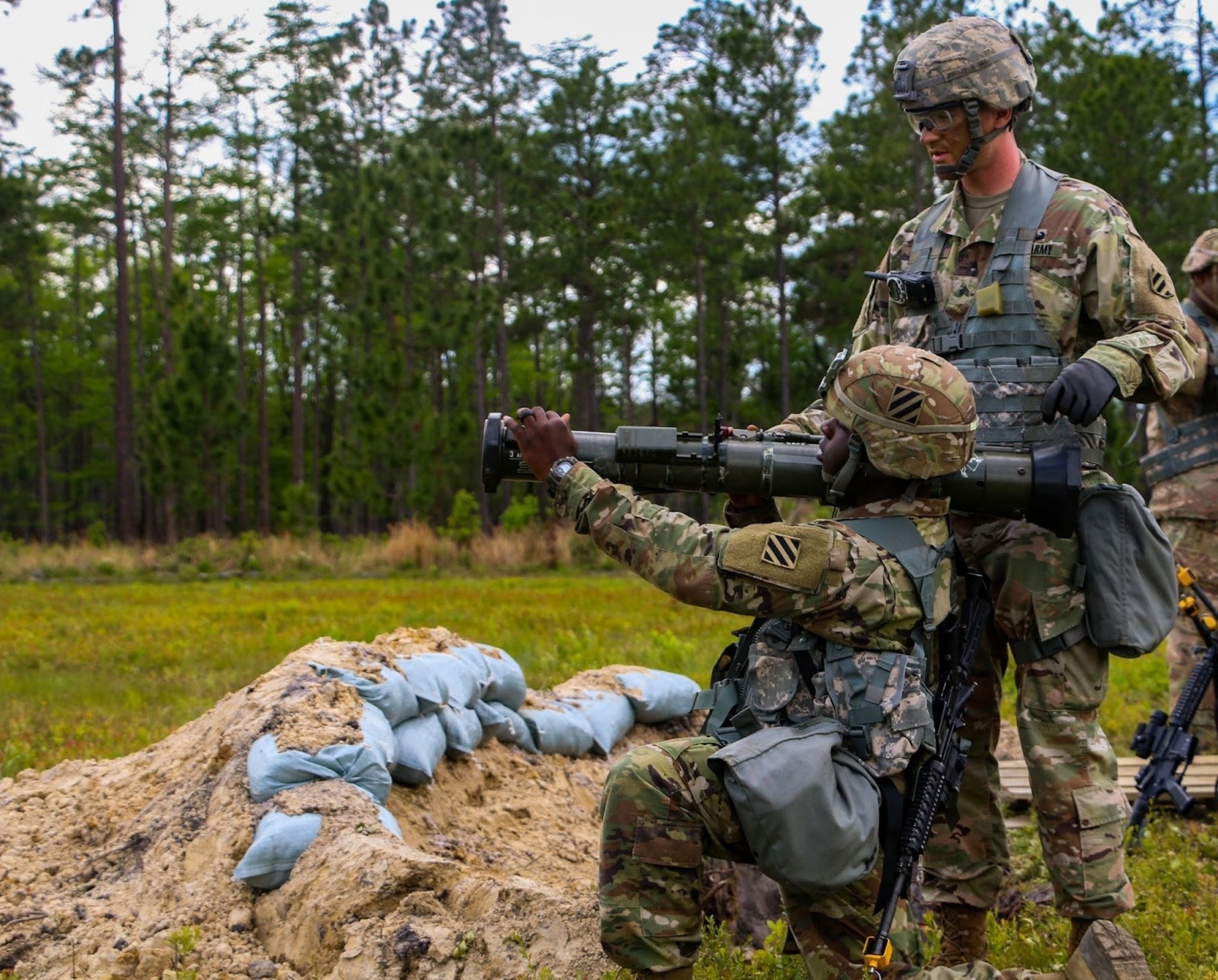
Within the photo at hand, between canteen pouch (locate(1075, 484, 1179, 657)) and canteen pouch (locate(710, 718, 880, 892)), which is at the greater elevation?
canteen pouch (locate(1075, 484, 1179, 657))

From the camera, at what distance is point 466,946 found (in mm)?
3006

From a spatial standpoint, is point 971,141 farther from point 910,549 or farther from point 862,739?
point 862,739

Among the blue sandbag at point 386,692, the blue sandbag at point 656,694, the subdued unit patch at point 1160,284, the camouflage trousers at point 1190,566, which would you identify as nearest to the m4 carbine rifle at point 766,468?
the subdued unit patch at point 1160,284

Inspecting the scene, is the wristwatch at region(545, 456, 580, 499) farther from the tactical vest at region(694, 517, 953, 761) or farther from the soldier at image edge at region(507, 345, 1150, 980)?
the tactical vest at region(694, 517, 953, 761)

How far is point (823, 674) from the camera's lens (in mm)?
2605

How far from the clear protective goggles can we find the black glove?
74 centimetres

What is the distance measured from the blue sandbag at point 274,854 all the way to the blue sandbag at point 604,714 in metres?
1.86

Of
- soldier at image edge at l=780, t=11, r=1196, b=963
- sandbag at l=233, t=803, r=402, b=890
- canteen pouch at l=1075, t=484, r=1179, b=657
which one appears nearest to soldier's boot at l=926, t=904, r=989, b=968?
soldier at image edge at l=780, t=11, r=1196, b=963

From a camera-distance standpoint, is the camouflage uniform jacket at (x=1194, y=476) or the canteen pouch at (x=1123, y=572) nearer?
the canteen pouch at (x=1123, y=572)

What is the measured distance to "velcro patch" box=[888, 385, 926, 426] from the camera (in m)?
2.61

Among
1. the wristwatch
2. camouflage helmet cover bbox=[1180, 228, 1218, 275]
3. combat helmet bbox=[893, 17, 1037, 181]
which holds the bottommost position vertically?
the wristwatch

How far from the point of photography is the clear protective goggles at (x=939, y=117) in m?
3.13

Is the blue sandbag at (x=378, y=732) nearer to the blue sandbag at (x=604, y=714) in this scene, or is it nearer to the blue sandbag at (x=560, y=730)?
the blue sandbag at (x=560, y=730)

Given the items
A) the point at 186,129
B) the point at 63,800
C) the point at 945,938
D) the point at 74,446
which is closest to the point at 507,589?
the point at 63,800
